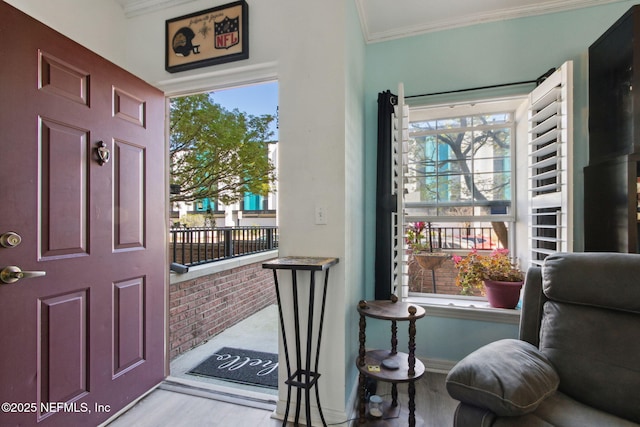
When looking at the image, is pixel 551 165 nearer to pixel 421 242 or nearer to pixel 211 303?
pixel 421 242

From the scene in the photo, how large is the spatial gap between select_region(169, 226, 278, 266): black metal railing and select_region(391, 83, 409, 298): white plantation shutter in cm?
217

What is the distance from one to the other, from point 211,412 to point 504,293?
2210 mm

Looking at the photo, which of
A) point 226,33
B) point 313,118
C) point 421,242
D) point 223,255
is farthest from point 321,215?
point 223,255

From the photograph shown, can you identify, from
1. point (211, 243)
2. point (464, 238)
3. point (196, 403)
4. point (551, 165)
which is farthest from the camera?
point (211, 243)

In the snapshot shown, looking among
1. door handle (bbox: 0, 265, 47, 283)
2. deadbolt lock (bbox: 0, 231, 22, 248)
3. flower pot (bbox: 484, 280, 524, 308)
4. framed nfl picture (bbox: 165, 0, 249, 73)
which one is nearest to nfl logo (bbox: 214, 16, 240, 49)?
framed nfl picture (bbox: 165, 0, 249, 73)

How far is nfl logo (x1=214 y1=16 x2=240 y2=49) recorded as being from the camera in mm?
1979

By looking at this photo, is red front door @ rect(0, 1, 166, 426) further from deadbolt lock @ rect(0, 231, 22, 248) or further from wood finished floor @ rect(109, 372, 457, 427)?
wood finished floor @ rect(109, 372, 457, 427)

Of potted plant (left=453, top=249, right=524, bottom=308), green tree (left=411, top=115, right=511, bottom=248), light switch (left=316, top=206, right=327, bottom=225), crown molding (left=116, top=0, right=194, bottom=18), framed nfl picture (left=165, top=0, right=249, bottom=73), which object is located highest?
crown molding (left=116, top=0, right=194, bottom=18)

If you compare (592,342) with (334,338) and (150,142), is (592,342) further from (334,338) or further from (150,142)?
(150,142)

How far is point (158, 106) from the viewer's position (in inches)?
85.6

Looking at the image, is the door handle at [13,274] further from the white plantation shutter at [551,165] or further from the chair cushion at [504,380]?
the white plantation shutter at [551,165]

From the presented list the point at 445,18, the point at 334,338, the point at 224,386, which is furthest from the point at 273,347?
the point at 445,18

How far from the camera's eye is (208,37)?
2049 millimetres

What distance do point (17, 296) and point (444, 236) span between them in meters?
2.79
